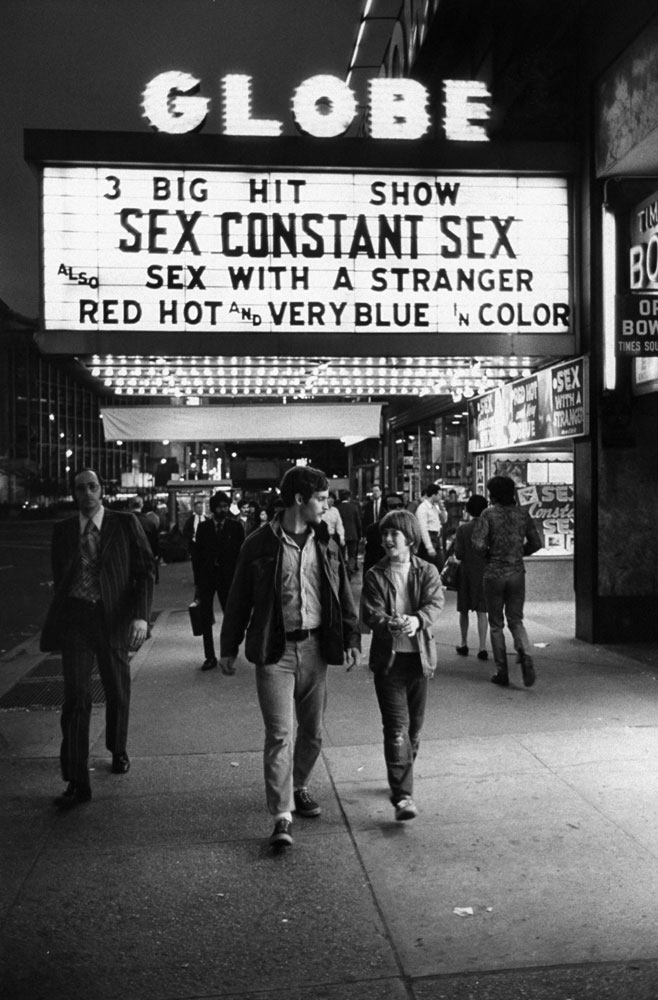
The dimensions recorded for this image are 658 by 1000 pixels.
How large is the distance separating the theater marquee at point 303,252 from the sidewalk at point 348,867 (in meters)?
4.73

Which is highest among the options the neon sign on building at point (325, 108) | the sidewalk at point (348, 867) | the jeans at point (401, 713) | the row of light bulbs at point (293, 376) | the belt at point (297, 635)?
the neon sign on building at point (325, 108)

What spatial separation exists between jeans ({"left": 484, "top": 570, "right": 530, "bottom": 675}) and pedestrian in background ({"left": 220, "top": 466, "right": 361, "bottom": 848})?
3695mm

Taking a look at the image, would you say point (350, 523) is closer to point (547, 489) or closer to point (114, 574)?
point (547, 489)

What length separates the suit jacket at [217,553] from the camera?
33.5 feet

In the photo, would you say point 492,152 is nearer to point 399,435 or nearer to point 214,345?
Result: point 214,345

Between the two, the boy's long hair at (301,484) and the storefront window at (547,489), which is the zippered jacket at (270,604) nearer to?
the boy's long hair at (301,484)

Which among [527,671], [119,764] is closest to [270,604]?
[119,764]

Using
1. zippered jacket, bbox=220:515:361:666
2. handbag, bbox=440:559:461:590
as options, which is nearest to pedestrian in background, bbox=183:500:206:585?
handbag, bbox=440:559:461:590

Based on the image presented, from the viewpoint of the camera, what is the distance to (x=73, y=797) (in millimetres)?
5766

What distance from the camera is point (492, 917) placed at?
4.18m

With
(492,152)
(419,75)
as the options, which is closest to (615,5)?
(492,152)

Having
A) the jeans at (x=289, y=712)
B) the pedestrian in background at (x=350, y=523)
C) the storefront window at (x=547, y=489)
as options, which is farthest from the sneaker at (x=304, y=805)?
the pedestrian in background at (x=350, y=523)

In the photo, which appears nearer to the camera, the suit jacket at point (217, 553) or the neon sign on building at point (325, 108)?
the suit jacket at point (217, 553)

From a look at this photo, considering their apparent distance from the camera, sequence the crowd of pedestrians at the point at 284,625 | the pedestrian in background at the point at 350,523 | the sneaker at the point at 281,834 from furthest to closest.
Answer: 1. the pedestrian in background at the point at 350,523
2. the crowd of pedestrians at the point at 284,625
3. the sneaker at the point at 281,834
